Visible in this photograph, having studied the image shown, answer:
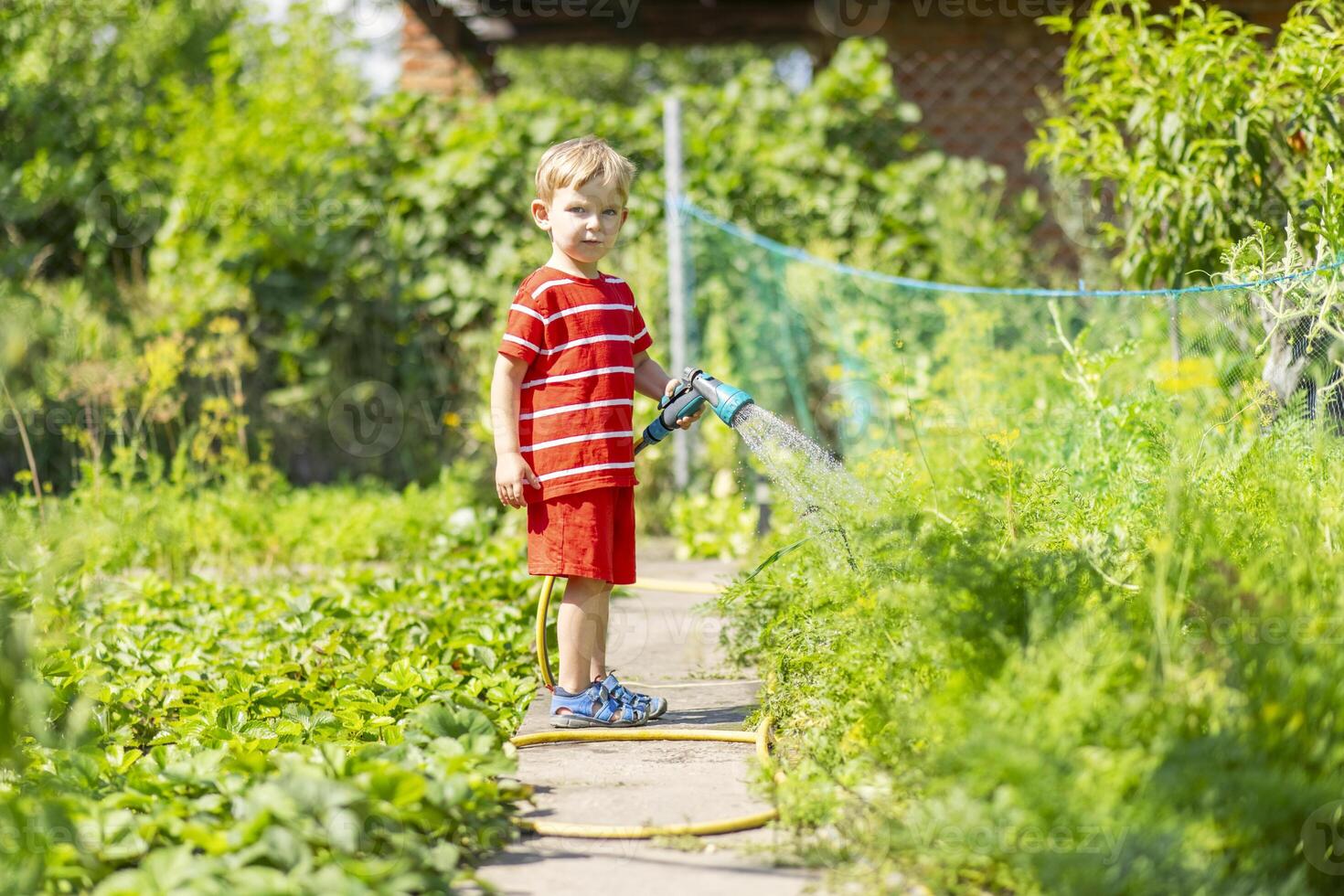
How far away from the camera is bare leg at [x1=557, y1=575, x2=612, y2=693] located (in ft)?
9.70

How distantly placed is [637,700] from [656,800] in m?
0.65

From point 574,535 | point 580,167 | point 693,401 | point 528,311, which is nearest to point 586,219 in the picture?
point 580,167

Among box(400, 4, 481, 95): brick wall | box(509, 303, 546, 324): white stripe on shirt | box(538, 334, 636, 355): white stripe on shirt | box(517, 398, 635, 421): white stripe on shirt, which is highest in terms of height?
box(400, 4, 481, 95): brick wall

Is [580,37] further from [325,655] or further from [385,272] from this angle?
[325,655]

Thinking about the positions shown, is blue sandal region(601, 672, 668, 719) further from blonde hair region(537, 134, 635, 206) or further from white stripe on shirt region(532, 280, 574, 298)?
blonde hair region(537, 134, 635, 206)

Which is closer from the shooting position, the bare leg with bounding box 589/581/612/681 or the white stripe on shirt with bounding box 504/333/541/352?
the white stripe on shirt with bounding box 504/333/541/352

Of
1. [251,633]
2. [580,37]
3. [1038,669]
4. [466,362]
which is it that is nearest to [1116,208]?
[1038,669]

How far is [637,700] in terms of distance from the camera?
298cm

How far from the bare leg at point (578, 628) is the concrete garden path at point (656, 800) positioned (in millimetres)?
131

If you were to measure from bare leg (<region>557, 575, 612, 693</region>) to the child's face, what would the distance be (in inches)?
30.4

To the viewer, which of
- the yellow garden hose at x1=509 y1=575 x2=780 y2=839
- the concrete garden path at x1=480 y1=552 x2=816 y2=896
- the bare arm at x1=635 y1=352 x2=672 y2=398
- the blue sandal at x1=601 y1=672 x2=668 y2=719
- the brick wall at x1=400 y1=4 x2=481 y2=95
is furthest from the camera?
the brick wall at x1=400 y1=4 x2=481 y2=95

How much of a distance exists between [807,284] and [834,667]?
4.24 m

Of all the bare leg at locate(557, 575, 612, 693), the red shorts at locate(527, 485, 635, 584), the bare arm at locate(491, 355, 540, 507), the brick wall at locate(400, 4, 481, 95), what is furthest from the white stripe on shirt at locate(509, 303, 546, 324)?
the brick wall at locate(400, 4, 481, 95)

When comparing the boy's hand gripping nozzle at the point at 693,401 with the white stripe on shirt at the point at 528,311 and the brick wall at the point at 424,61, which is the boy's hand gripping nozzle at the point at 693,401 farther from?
the brick wall at the point at 424,61
